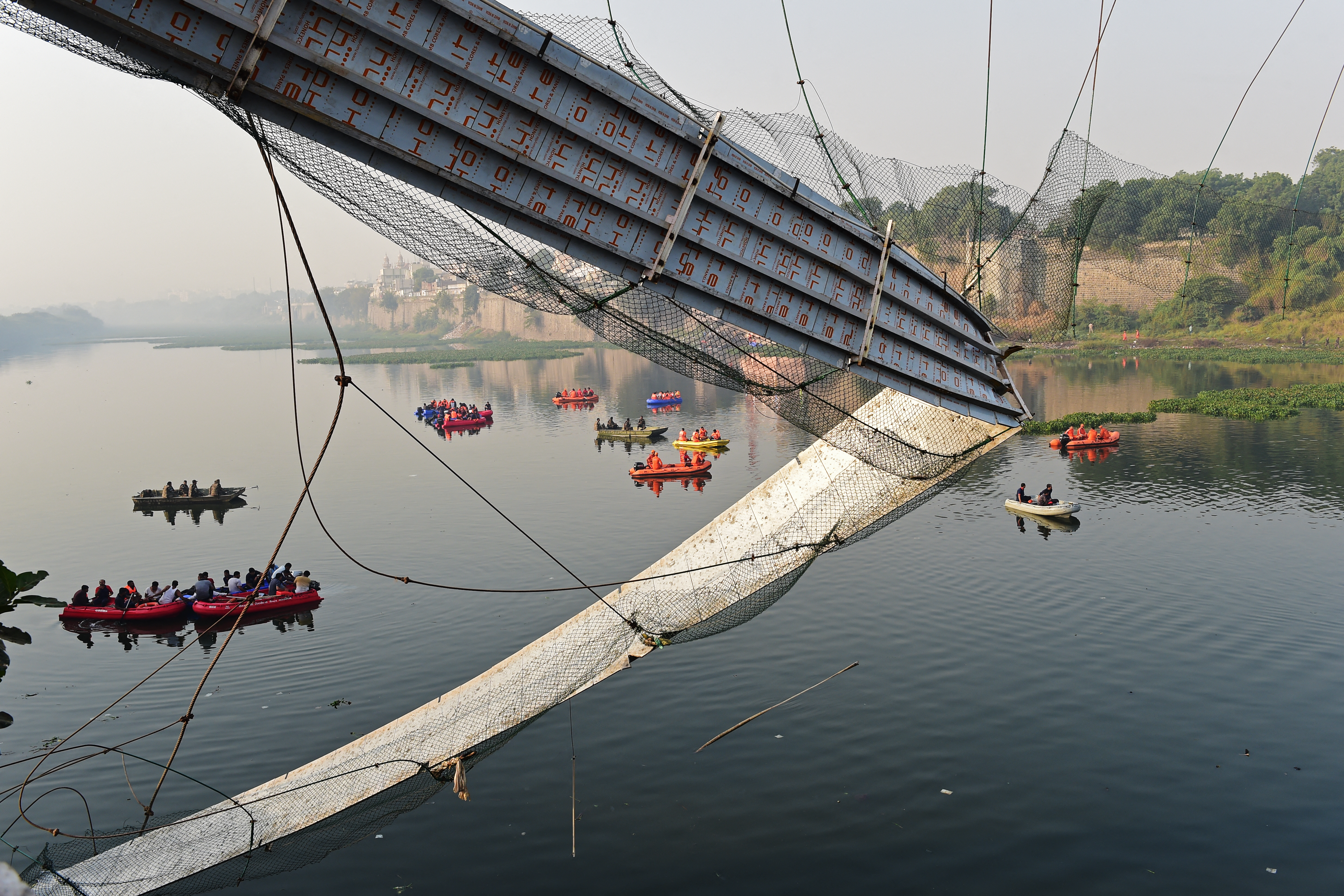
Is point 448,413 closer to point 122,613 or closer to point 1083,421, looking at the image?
point 122,613

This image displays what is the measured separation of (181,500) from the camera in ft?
147

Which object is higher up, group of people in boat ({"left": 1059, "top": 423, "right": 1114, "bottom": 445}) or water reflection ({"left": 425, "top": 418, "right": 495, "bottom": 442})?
group of people in boat ({"left": 1059, "top": 423, "right": 1114, "bottom": 445})

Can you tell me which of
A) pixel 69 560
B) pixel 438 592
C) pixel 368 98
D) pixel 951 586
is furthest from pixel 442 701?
pixel 69 560

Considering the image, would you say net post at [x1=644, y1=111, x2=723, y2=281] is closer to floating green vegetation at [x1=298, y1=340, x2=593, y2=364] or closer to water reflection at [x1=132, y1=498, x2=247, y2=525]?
water reflection at [x1=132, y1=498, x2=247, y2=525]

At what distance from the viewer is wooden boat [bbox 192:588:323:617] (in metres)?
28.5

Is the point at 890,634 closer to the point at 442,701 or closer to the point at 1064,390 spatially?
the point at 442,701

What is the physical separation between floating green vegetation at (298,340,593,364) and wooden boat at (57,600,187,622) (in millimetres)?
107561

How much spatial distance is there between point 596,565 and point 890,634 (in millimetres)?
11885

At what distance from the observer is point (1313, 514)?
35.0 metres

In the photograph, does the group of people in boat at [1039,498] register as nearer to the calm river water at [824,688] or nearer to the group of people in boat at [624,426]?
the calm river water at [824,688]

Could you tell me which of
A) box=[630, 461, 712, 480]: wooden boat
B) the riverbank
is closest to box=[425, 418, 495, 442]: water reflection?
box=[630, 461, 712, 480]: wooden boat

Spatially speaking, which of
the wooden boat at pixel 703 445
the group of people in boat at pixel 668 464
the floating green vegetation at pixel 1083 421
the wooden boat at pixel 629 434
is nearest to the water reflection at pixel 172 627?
the group of people in boat at pixel 668 464

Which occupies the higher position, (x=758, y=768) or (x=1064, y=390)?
(x=1064, y=390)

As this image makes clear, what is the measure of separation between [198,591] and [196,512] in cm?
1759
